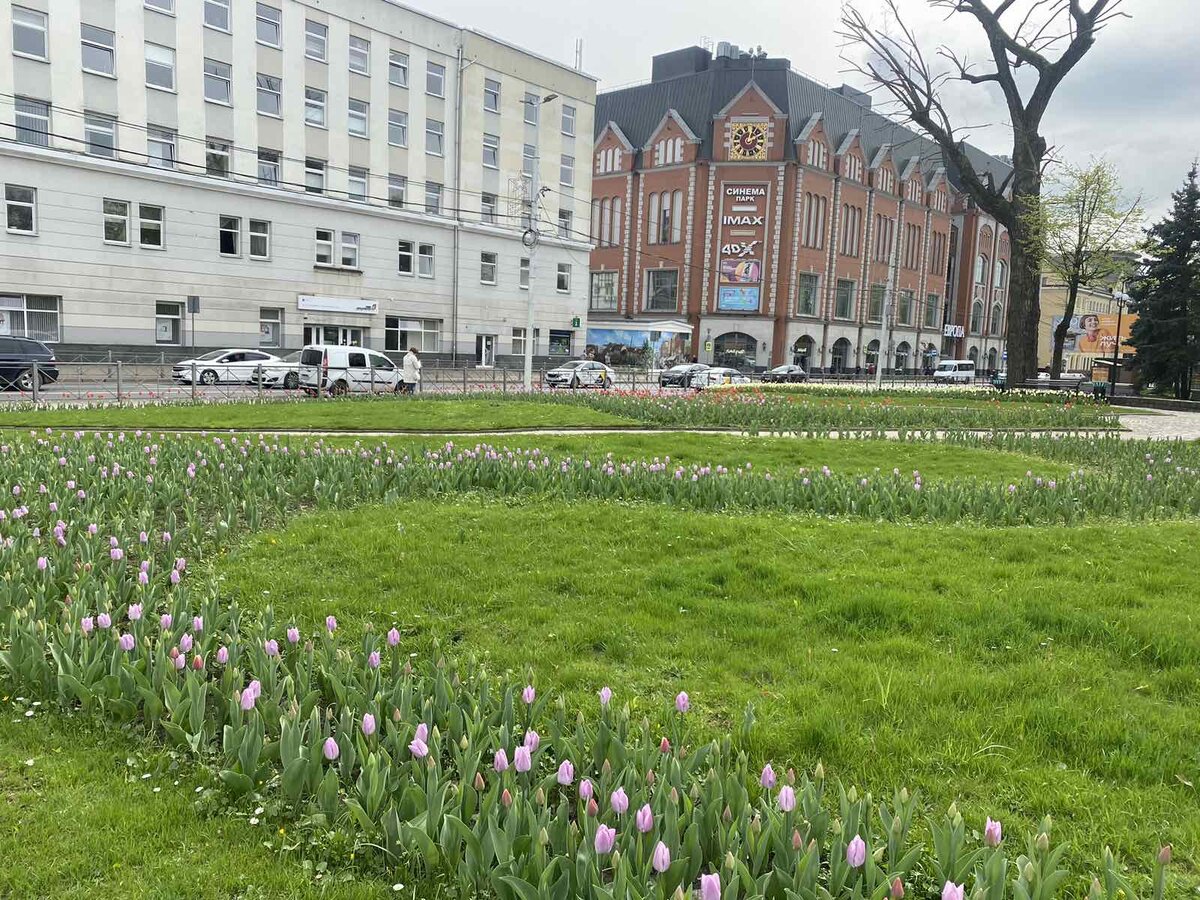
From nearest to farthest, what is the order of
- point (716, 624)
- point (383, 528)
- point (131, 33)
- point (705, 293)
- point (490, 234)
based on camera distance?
1. point (716, 624)
2. point (383, 528)
3. point (131, 33)
4. point (490, 234)
5. point (705, 293)

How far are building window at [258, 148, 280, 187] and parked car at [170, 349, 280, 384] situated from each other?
901 cm

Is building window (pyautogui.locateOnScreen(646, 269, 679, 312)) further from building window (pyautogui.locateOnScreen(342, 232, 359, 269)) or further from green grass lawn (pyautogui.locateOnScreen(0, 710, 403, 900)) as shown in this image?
green grass lawn (pyautogui.locateOnScreen(0, 710, 403, 900))

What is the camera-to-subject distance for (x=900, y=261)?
87.4 meters

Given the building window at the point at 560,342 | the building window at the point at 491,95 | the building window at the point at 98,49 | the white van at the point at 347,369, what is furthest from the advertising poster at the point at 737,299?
the building window at the point at 98,49

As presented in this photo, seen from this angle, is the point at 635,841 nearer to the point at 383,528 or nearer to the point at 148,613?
the point at 148,613

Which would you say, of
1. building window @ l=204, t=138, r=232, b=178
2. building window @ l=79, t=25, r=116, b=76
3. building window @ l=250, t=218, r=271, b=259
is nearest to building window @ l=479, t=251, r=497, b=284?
building window @ l=250, t=218, r=271, b=259

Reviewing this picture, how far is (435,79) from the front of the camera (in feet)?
152

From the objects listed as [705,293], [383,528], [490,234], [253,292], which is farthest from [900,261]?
[383,528]

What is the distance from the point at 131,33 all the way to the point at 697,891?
134 feet

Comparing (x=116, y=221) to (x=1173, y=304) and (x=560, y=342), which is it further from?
(x=1173, y=304)

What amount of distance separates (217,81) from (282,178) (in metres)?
4.63

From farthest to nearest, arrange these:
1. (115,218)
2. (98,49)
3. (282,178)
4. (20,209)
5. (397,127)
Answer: (397,127) < (282,178) < (115,218) < (98,49) < (20,209)

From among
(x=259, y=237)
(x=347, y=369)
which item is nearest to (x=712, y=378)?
(x=347, y=369)

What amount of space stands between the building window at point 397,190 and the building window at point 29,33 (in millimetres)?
15954
